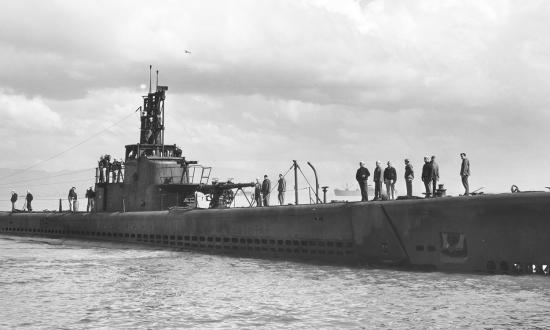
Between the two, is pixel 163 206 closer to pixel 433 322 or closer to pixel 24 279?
pixel 24 279

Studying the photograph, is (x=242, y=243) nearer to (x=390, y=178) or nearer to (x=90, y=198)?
(x=390, y=178)

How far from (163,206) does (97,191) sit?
5.80m

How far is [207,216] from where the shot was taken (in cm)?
2834

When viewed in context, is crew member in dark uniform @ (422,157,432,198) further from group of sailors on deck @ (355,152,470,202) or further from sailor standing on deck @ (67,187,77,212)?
sailor standing on deck @ (67,187,77,212)

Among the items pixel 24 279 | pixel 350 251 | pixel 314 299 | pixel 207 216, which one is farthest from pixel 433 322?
pixel 207 216

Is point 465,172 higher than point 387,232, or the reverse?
point 465,172

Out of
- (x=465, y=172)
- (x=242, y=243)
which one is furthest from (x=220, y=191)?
(x=465, y=172)

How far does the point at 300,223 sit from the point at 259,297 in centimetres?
880

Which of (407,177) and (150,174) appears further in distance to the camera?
(150,174)

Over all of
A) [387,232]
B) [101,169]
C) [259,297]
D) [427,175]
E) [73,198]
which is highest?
[101,169]

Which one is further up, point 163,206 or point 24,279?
point 163,206

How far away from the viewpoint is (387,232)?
21.2 m

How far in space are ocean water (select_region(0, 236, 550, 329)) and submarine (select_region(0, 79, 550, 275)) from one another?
1.00 metres

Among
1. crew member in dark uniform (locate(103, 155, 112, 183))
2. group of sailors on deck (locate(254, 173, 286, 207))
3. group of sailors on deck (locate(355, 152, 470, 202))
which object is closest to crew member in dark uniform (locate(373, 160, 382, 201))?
group of sailors on deck (locate(355, 152, 470, 202))
